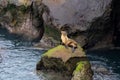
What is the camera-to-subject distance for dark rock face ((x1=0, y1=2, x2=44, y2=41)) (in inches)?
2232

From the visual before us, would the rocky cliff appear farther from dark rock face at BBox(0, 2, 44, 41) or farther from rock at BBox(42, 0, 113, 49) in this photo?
dark rock face at BBox(0, 2, 44, 41)

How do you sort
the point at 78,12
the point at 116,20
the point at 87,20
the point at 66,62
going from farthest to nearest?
the point at 116,20
the point at 78,12
the point at 87,20
the point at 66,62

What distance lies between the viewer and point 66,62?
130 feet

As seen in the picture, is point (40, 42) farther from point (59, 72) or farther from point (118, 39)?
point (59, 72)

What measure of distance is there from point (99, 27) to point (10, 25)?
48.4 feet

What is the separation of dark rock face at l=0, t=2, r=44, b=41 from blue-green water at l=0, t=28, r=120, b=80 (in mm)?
2396

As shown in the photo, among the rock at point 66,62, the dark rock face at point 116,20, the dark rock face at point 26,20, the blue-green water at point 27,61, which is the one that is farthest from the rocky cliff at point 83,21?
the rock at point 66,62

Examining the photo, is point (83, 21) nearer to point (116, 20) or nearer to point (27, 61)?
point (116, 20)

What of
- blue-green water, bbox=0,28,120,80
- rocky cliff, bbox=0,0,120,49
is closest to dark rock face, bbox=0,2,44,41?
blue-green water, bbox=0,28,120,80

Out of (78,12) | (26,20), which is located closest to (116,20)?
(78,12)

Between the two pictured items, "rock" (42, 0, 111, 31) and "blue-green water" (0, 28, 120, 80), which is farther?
"rock" (42, 0, 111, 31)

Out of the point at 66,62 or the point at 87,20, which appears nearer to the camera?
the point at 66,62

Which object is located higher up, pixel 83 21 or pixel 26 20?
pixel 83 21

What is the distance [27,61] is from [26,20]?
44.1 feet
